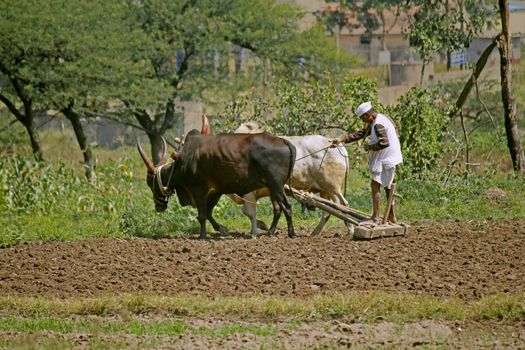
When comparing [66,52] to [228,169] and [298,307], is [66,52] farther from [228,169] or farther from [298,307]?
[298,307]

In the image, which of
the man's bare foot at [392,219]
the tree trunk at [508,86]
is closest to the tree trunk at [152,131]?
the tree trunk at [508,86]

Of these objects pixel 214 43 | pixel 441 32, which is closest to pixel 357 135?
pixel 441 32

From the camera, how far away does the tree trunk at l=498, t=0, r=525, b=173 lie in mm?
21734

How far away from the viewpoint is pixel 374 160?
48.0ft

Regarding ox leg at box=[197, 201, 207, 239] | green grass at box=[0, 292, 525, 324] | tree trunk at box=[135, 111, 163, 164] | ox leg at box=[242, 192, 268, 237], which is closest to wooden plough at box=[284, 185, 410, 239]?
ox leg at box=[242, 192, 268, 237]

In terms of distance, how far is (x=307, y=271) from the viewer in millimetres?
12820

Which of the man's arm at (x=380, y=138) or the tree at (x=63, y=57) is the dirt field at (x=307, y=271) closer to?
the man's arm at (x=380, y=138)

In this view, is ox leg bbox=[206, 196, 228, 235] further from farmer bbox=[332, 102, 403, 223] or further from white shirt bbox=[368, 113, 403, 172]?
white shirt bbox=[368, 113, 403, 172]

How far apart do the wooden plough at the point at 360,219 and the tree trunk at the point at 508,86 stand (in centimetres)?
749

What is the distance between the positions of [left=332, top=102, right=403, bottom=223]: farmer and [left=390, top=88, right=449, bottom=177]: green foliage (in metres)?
5.39

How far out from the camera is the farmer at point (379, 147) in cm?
1441

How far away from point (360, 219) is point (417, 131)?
207 inches

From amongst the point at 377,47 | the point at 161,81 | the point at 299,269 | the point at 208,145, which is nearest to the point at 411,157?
the point at 208,145

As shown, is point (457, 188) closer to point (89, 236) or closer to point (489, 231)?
point (489, 231)
